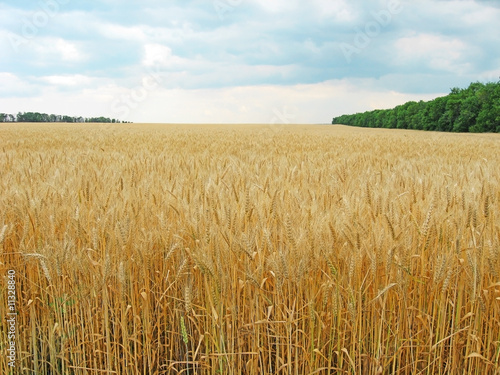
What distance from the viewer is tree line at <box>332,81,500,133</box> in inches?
1490

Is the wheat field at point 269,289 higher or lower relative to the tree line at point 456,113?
lower

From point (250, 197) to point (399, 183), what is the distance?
1597mm

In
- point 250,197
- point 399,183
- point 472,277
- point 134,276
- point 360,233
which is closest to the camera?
point 472,277

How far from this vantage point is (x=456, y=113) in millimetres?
42938

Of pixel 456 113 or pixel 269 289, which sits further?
pixel 456 113

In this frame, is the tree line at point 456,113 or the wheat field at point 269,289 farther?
the tree line at point 456,113

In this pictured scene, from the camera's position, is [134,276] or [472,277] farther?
[134,276]

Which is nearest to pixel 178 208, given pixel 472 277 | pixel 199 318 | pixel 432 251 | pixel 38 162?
pixel 199 318

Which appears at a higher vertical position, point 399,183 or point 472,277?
point 399,183

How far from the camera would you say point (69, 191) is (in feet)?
9.35

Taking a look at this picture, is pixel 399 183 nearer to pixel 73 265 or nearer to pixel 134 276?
pixel 134 276

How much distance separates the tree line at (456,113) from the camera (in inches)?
1490

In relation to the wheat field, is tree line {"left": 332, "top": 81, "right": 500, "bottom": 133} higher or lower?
higher

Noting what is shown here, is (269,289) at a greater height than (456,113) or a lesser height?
lesser
